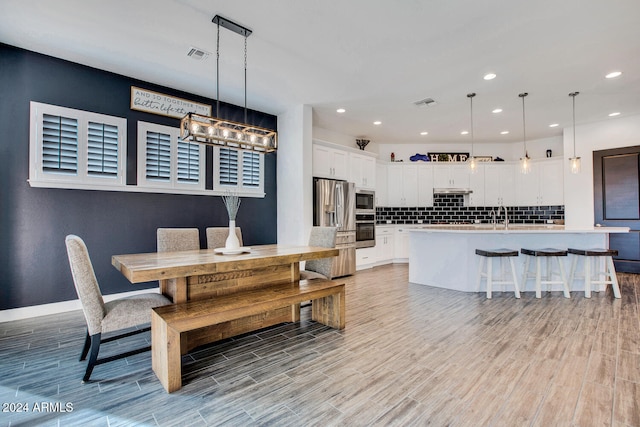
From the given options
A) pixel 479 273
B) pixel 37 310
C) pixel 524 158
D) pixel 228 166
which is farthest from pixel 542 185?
pixel 37 310

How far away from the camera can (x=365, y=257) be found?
6.39 metres

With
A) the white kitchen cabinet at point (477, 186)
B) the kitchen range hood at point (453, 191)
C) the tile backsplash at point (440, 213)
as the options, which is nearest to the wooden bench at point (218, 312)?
the tile backsplash at point (440, 213)

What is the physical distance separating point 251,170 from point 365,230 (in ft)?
8.69

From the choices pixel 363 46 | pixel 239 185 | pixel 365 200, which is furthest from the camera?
pixel 365 200

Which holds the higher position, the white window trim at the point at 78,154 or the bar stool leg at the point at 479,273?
the white window trim at the point at 78,154

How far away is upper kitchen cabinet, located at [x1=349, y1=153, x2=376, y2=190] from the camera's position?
20.5ft

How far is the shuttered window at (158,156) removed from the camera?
4.20m

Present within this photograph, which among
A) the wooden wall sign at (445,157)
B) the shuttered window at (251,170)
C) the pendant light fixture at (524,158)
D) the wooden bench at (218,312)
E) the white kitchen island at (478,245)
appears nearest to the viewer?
the wooden bench at (218,312)

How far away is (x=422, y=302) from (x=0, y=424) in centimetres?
382

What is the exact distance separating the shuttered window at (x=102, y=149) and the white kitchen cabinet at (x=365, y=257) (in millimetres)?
4380

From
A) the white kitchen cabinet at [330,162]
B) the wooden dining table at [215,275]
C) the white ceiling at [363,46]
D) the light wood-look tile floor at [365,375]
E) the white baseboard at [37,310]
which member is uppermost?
the white ceiling at [363,46]

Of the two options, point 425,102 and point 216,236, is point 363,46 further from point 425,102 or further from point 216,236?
point 216,236

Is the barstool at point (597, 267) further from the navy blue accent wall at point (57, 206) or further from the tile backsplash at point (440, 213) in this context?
the navy blue accent wall at point (57, 206)

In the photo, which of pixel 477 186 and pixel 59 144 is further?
pixel 477 186
